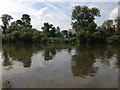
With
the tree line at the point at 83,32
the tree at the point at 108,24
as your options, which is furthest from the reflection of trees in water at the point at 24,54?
the tree at the point at 108,24

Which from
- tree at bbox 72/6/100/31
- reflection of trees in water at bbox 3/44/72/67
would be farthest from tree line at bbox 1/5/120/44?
reflection of trees in water at bbox 3/44/72/67

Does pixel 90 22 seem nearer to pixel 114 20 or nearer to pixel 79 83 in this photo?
pixel 114 20

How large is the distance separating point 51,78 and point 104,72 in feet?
11.6

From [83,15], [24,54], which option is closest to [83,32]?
[83,15]

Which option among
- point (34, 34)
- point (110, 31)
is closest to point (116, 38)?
point (110, 31)

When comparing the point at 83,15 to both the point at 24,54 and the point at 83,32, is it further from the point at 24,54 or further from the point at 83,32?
the point at 24,54

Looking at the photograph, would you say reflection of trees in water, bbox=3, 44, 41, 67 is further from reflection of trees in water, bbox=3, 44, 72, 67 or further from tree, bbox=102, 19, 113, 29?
tree, bbox=102, 19, 113, 29

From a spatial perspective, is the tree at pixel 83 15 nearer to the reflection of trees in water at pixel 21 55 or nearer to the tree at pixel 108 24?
the tree at pixel 108 24

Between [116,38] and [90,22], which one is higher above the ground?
[90,22]

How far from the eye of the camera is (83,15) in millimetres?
53156

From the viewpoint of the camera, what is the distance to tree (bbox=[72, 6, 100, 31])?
173 ft

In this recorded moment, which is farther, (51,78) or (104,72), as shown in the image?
(104,72)

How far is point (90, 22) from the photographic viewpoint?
172ft

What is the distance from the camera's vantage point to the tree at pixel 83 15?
5266cm
